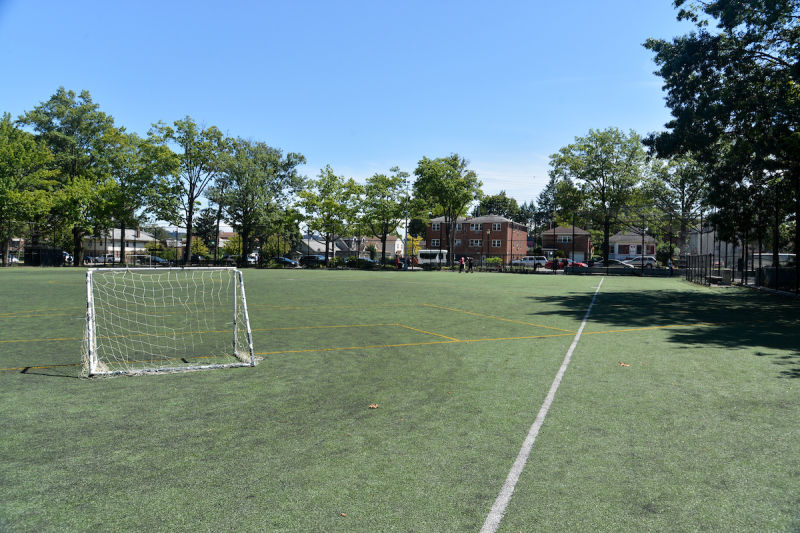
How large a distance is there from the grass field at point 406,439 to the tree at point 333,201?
5515 centimetres

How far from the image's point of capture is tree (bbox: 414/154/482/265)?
65.7 metres

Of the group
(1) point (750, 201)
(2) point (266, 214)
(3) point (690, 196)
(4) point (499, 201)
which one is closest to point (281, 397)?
(1) point (750, 201)

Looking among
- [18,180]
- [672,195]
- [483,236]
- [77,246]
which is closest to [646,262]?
[672,195]

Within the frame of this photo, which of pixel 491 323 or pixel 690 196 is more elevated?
pixel 690 196

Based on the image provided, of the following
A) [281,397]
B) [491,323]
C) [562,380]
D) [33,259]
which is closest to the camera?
[281,397]

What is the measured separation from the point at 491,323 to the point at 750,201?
59.1 ft

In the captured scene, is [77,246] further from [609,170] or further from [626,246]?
[626,246]

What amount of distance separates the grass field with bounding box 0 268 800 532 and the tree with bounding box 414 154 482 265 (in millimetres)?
55778

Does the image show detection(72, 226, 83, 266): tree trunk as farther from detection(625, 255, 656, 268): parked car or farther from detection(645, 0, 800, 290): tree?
detection(625, 255, 656, 268): parked car

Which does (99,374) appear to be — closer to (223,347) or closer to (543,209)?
(223,347)

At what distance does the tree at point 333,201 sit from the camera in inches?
2564

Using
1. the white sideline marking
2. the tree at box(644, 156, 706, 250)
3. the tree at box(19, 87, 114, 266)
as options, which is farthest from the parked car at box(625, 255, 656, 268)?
the tree at box(19, 87, 114, 266)

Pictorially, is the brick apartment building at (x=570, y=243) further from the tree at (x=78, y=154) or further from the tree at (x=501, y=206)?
Answer: the tree at (x=78, y=154)

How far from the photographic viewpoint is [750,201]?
23812 millimetres
